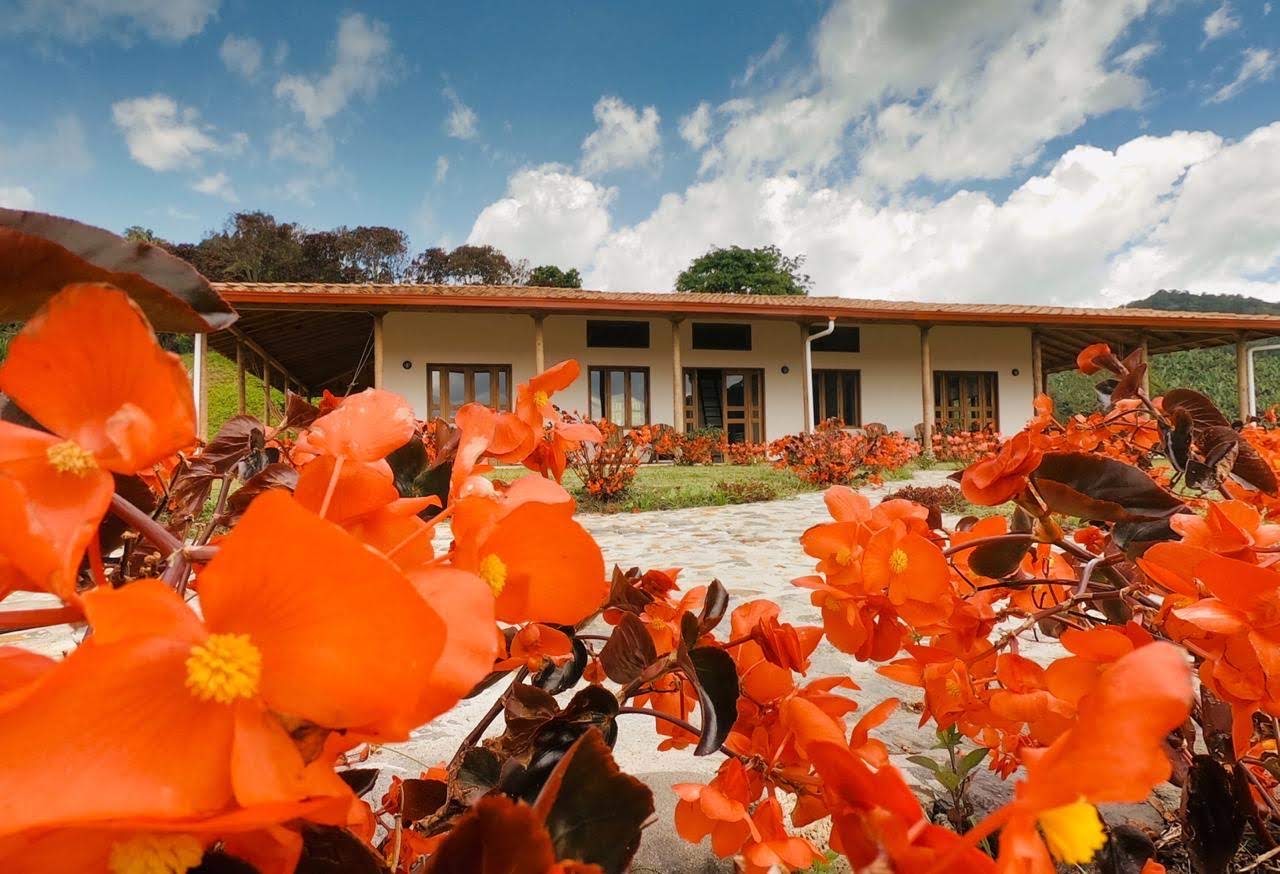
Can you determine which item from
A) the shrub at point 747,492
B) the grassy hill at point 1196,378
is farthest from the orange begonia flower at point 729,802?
the grassy hill at point 1196,378

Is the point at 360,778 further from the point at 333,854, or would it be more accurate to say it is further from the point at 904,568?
the point at 904,568

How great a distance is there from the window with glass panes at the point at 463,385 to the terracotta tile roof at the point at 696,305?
1.09 meters

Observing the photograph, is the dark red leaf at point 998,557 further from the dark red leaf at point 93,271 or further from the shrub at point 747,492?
the shrub at point 747,492

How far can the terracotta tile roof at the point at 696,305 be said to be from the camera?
8211 mm

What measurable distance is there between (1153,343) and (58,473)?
48.3 ft

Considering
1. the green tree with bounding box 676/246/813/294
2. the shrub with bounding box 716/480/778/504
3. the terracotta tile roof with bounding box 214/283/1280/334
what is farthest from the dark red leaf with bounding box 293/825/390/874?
the green tree with bounding box 676/246/813/294

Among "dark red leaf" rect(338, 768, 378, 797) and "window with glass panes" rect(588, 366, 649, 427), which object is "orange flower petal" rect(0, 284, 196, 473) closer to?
"dark red leaf" rect(338, 768, 378, 797)

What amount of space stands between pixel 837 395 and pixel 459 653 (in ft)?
37.9

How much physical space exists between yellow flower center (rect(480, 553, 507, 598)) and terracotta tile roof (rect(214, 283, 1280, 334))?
8.34 meters

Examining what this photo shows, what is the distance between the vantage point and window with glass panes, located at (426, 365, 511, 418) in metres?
9.52

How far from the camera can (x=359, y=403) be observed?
13.2 inches

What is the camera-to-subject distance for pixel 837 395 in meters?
11.3

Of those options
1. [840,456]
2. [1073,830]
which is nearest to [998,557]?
[1073,830]

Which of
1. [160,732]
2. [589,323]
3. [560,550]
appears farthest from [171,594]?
[589,323]
